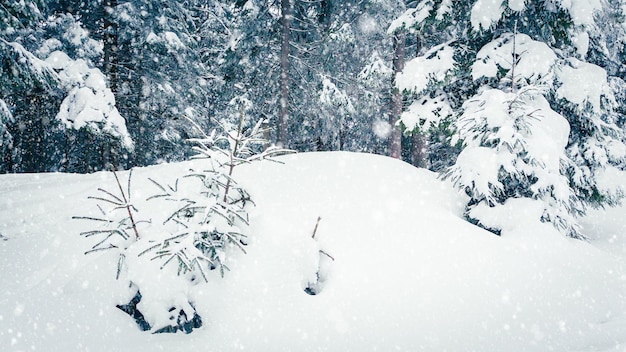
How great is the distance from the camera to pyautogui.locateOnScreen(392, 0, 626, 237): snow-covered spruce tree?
598 cm

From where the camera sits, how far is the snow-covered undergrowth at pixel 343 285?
3803 millimetres

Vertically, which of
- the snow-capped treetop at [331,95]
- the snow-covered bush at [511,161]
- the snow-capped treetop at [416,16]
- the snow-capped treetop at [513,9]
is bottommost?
the snow-covered bush at [511,161]

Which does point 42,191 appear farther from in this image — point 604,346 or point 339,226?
point 604,346

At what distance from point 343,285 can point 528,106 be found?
437 centimetres

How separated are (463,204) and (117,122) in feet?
30.3

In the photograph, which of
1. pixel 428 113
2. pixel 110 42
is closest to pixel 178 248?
pixel 428 113

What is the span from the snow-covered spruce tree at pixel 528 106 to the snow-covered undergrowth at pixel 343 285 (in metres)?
0.74

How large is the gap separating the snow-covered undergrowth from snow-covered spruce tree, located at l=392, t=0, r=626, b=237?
0.74 m

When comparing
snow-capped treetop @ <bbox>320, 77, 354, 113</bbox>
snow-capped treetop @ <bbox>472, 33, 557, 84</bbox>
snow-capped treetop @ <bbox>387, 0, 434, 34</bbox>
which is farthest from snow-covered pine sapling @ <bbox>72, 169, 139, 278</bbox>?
snow-capped treetop @ <bbox>320, 77, 354, 113</bbox>

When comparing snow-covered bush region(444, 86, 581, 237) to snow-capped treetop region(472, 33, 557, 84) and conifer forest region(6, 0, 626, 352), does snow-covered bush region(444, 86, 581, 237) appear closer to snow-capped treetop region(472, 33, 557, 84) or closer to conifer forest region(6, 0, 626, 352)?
conifer forest region(6, 0, 626, 352)

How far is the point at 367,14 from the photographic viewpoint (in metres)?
12.6

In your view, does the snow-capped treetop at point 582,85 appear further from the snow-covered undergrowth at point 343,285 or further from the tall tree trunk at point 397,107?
the tall tree trunk at point 397,107

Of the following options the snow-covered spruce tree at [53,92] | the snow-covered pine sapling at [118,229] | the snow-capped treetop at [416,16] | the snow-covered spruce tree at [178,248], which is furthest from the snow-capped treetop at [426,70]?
the snow-covered spruce tree at [53,92]

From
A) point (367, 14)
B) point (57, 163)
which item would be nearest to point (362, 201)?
point (367, 14)
